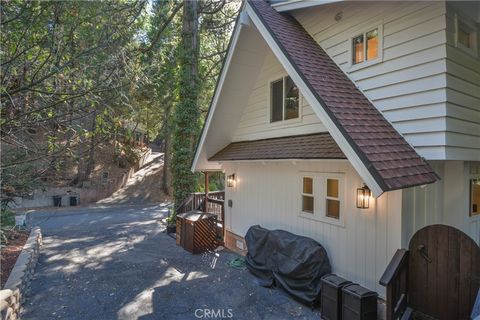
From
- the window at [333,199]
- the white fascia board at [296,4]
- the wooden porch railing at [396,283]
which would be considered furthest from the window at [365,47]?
the wooden porch railing at [396,283]

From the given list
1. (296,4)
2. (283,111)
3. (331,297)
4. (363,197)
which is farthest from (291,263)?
(296,4)

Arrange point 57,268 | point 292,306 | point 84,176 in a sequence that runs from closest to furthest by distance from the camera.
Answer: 1. point 292,306
2. point 57,268
3. point 84,176

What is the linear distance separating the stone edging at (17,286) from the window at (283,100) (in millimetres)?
6332

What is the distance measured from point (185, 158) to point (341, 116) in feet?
26.8

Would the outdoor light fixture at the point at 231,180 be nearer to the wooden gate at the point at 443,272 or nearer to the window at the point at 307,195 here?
the window at the point at 307,195

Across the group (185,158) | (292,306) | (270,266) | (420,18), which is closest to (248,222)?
(270,266)

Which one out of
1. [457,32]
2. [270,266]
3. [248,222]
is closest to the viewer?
[457,32]

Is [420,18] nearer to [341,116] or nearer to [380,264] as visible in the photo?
[341,116]

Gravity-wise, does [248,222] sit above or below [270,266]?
above

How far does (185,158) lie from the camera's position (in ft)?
38.9

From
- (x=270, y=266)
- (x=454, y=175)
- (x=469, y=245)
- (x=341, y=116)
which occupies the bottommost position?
(x=270, y=266)

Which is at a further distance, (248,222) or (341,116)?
(248,222)

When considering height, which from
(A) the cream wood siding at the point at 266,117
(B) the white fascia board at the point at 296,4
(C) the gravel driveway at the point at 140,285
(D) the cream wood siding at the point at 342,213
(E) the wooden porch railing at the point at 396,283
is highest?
(B) the white fascia board at the point at 296,4

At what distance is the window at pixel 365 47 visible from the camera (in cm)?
551
